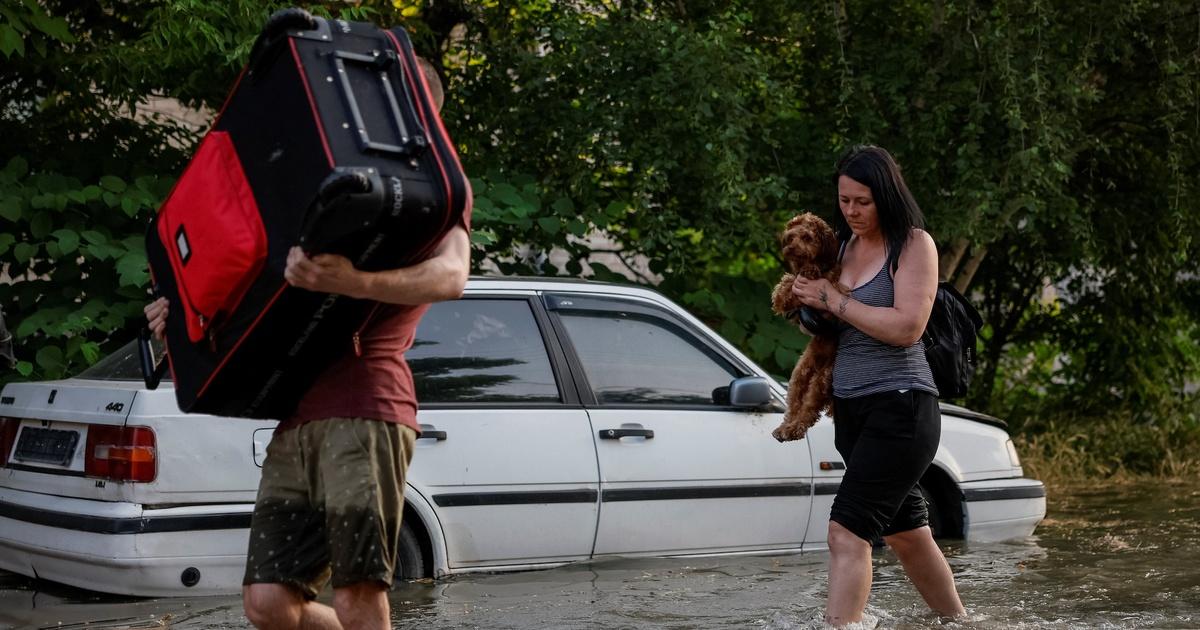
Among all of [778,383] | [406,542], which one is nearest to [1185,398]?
[778,383]

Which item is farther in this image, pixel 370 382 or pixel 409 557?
pixel 409 557

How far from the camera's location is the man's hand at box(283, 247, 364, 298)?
10.3ft

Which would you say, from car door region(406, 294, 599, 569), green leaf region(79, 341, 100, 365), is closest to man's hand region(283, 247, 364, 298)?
car door region(406, 294, 599, 569)

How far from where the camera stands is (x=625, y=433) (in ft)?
20.5

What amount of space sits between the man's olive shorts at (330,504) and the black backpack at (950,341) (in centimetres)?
211

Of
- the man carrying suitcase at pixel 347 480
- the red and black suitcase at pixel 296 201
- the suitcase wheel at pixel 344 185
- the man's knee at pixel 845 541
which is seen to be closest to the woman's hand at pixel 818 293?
the man's knee at pixel 845 541

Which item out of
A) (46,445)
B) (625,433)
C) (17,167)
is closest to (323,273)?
(46,445)

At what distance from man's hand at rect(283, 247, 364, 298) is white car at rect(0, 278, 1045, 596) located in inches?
96.9

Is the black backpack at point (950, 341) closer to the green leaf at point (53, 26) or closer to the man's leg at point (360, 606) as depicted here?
the man's leg at point (360, 606)

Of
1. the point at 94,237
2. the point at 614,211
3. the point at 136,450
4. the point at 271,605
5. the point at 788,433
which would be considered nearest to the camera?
the point at 271,605

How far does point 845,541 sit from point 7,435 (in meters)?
3.62

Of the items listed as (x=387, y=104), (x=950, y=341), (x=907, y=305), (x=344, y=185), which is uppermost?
(x=387, y=104)

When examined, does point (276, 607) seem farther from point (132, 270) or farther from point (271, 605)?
point (132, 270)

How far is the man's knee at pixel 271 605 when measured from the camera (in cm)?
353
